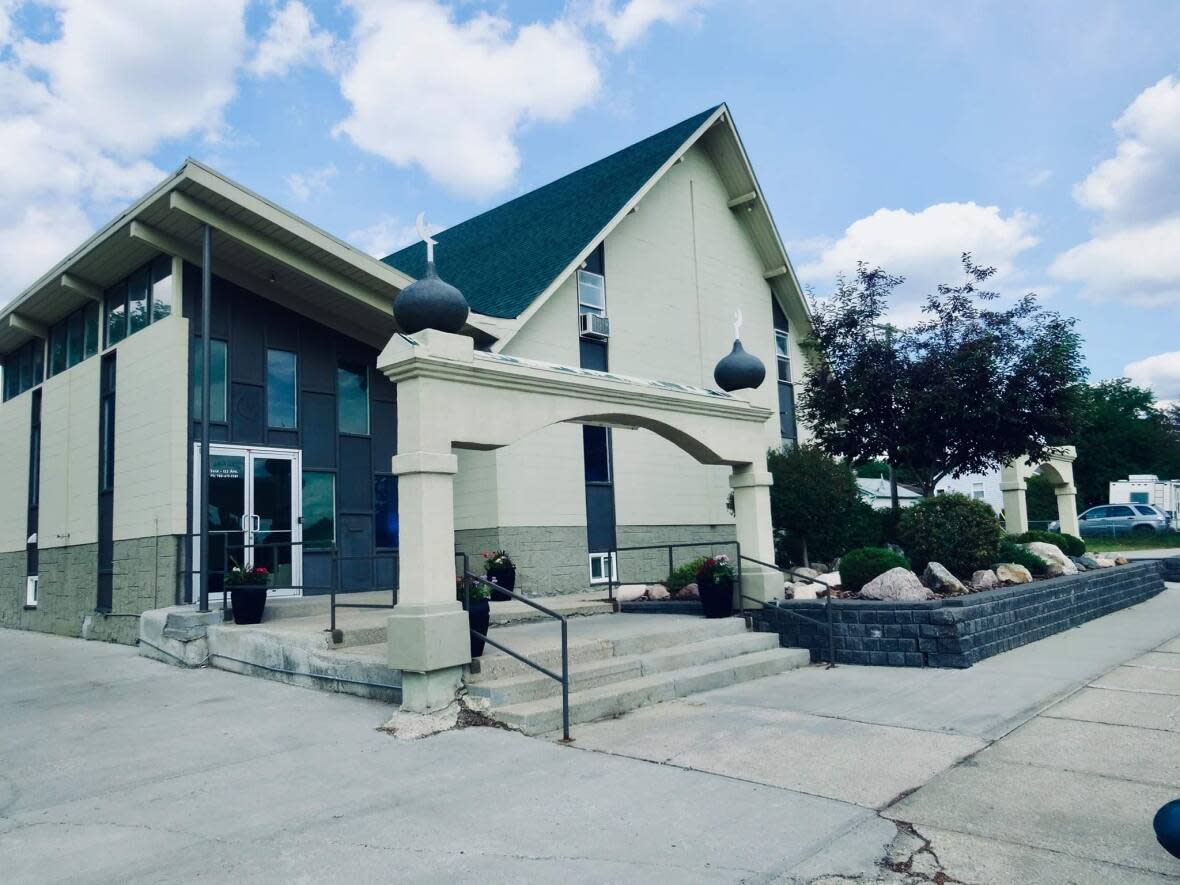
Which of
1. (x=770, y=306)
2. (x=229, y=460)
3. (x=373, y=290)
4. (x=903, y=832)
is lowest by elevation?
(x=903, y=832)

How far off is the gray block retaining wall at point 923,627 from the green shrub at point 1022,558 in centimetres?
195

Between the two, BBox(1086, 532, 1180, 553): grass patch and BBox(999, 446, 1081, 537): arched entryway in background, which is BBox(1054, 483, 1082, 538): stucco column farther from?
BBox(1086, 532, 1180, 553): grass patch

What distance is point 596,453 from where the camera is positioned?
15477mm

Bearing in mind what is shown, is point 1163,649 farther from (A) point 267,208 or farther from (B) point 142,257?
(B) point 142,257

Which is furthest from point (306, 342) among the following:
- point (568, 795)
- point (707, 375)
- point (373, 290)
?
point (568, 795)

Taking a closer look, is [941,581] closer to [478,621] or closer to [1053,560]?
[1053,560]

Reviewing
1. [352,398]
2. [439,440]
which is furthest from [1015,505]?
[439,440]

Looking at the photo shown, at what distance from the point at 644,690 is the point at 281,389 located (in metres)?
8.16

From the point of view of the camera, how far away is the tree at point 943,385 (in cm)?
1476

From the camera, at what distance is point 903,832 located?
14.8 ft

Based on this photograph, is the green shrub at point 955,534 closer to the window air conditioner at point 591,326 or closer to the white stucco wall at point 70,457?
the window air conditioner at point 591,326

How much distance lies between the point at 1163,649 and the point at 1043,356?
6.20 m

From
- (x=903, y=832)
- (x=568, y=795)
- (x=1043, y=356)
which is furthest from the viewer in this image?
(x=1043, y=356)

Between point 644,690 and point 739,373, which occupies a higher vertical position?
point 739,373
